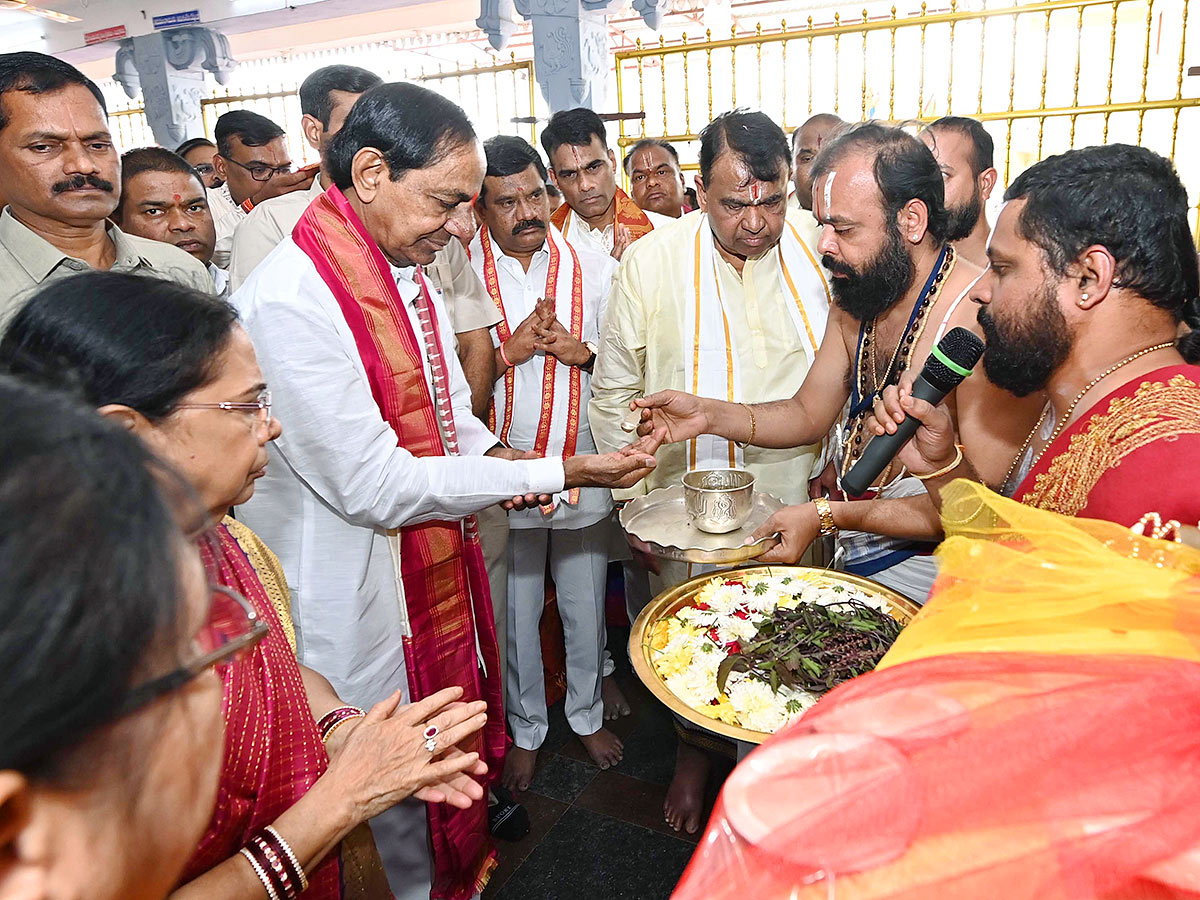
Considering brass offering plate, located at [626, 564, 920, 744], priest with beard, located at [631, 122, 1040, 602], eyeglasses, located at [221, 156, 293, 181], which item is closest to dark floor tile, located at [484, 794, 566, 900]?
brass offering plate, located at [626, 564, 920, 744]

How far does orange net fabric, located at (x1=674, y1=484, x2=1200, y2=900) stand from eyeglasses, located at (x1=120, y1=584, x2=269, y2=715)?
1.41 feet

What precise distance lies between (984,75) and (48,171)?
907 cm

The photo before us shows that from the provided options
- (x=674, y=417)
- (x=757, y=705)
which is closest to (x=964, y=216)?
(x=674, y=417)

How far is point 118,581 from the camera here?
0.56m

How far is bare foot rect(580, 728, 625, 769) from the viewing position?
3389 mm

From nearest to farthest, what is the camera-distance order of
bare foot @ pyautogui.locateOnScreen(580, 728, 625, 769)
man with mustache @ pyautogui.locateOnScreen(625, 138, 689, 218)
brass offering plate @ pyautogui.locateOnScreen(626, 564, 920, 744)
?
brass offering plate @ pyautogui.locateOnScreen(626, 564, 920, 744)
bare foot @ pyautogui.locateOnScreen(580, 728, 625, 769)
man with mustache @ pyautogui.locateOnScreen(625, 138, 689, 218)

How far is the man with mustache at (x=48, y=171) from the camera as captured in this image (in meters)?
2.44

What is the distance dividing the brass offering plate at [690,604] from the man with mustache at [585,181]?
8.92 feet

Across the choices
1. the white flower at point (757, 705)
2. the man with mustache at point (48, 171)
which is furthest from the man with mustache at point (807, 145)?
the white flower at point (757, 705)

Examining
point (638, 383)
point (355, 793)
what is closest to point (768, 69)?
point (638, 383)

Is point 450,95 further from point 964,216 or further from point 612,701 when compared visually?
point 612,701

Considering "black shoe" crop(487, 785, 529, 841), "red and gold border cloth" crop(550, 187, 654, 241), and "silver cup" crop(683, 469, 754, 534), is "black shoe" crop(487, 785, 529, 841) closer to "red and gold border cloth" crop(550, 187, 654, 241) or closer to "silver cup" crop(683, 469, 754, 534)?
"silver cup" crop(683, 469, 754, 534)

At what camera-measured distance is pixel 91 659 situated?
536 millimetres

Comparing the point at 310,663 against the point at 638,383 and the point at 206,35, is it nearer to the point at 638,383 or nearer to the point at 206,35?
the point at 638,383
